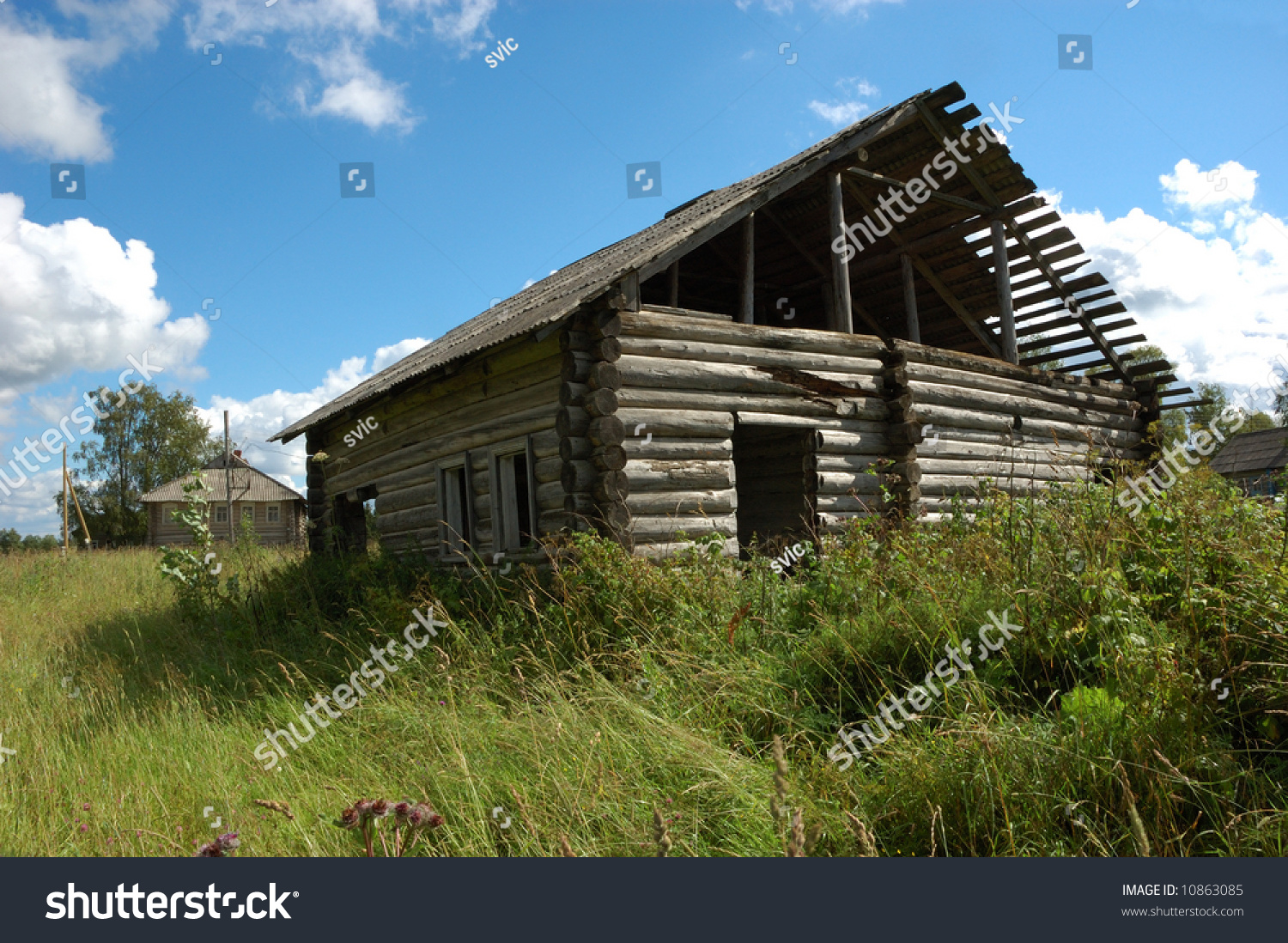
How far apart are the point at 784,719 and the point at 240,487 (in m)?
41.2

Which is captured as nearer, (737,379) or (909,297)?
(737,379)

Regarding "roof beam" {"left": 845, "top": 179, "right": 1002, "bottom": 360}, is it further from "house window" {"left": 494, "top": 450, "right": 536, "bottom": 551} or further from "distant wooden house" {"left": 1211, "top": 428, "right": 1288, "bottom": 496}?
"distant wooden house" {"left": 1211, "top": 428, "right": 1288, "bottom": 496}

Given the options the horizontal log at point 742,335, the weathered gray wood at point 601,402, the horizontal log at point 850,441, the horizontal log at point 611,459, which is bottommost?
the horizontal log at point 611,459

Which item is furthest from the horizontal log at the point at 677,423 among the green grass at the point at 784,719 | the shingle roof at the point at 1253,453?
the shingle roof at the point at 1253,453

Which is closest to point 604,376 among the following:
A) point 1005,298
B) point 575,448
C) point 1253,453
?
point 575,448

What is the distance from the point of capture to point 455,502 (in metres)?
10.5

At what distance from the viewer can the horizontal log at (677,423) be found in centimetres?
809

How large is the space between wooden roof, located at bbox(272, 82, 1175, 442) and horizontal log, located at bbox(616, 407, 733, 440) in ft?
6.76

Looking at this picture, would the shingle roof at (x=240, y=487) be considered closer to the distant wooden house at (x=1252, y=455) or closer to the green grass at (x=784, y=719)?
the green grass at (x=784, y=719)

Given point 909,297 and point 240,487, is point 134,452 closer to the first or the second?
point 240,487

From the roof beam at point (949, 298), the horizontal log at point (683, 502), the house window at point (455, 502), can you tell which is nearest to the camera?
the horizontal log at point (683, 502)

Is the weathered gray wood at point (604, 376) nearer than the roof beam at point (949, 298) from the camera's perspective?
Yes

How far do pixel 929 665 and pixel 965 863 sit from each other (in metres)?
1.49

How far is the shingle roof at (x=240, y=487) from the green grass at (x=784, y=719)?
36.3 metres
